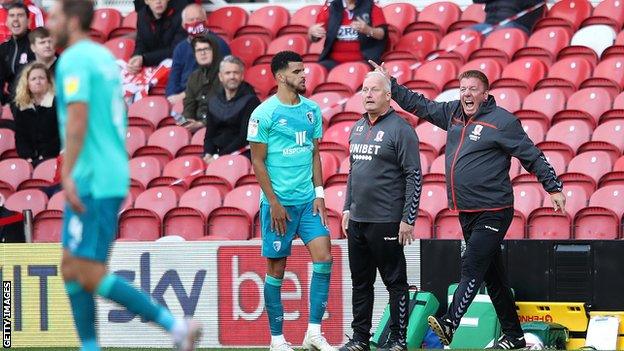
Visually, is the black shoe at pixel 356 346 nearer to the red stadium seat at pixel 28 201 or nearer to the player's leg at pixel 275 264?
the player's leg at pixel 275 264

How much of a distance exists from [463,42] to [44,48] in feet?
14.0

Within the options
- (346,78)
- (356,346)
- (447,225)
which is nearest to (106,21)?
(346,78)

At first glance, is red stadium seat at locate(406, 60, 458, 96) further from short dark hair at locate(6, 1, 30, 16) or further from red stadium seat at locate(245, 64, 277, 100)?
short dark hair at locate(6, 1, 30, 16)

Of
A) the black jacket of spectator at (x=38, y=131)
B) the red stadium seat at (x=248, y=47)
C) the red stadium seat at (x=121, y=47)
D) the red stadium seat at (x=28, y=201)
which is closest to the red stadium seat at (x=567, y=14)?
the red stadium seat at (x=248, y=47)

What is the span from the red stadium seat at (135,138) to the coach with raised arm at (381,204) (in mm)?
4956

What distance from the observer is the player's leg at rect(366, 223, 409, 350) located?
351 inches

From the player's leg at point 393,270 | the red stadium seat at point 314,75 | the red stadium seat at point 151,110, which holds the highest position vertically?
the red stadium seat at point 314,75

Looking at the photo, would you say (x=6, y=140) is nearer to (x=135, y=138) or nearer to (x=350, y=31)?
(x=135, y=138)

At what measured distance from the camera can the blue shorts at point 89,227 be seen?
20.1ft

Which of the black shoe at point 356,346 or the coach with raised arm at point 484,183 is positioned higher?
the coach with raised arm at point 484,183

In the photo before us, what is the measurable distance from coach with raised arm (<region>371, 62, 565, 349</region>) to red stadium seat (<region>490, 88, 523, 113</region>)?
3.12 meters

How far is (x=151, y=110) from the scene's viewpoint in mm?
14141

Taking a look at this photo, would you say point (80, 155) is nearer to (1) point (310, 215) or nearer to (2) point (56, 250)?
(1) point (310, 215)

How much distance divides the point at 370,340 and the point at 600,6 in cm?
550
